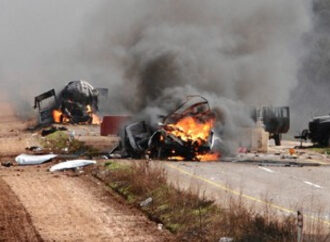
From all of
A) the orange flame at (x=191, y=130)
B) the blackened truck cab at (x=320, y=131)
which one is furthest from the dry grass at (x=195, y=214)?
the blackened truck cab at (x=320, y=131)

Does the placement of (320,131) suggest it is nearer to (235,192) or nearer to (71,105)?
(235,192)

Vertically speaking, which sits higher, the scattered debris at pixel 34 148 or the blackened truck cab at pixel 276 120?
the blackened truck cab at pixel 276 120

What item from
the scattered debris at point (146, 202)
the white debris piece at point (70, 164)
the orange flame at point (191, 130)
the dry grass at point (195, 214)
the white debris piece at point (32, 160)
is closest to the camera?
the dry grass at point (195, 214)

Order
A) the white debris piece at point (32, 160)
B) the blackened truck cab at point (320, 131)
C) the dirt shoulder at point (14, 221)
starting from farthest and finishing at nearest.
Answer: the blackened truck cab at point (320, 131), the white debris piece at point (32, 160), the dirt shoulder at point (14, 221)

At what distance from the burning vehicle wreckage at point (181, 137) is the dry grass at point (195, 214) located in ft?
18.0

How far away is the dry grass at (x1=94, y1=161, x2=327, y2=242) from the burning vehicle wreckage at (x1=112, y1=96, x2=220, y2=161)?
5483 mm

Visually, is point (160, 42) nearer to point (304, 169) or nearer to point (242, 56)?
point (242, 56)

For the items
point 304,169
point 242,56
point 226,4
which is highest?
point 226,4

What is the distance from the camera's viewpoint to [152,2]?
29.6 metres

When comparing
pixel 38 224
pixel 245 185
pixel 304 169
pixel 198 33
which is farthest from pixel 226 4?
pixel 38 224

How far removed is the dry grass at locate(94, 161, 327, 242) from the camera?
1071cm

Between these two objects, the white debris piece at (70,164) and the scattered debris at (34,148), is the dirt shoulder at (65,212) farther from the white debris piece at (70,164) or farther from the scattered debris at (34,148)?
the scattered debris at (34,148)

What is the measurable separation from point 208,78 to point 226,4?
3.94m

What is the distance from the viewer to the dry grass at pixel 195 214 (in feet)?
35.1
